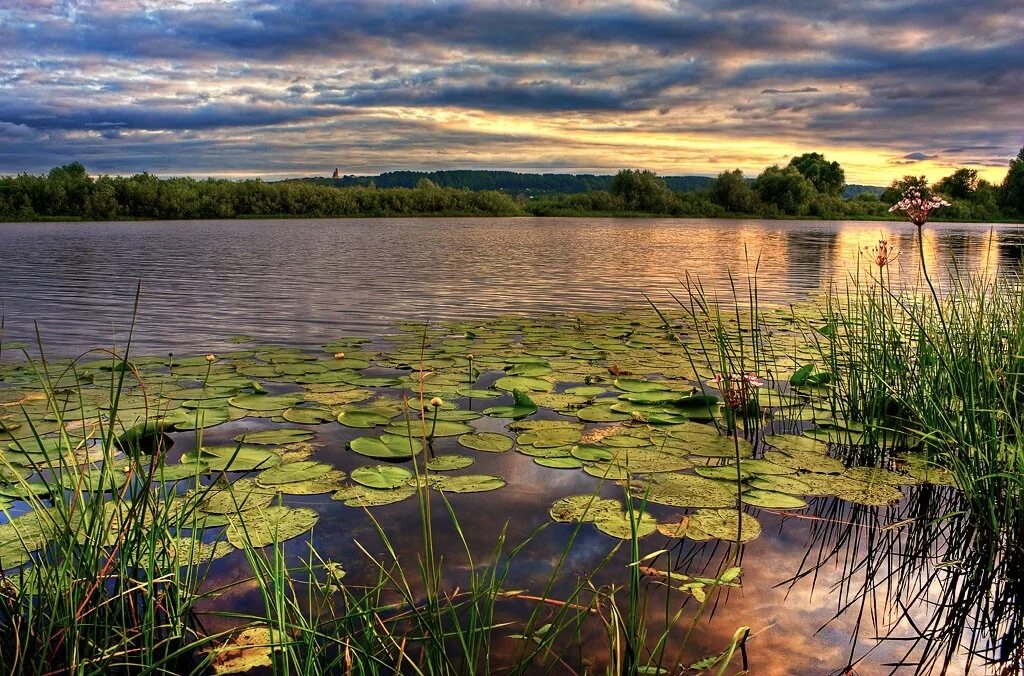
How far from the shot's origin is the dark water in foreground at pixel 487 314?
2402mm

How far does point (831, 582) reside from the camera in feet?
8.57

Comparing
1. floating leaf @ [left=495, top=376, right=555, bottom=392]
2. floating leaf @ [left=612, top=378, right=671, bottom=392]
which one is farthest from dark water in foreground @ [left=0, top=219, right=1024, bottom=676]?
floating leaf @ [left=612, top=378, right=671, bottom=392]

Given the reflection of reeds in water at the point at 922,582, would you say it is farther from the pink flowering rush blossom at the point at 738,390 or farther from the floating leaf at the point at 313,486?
the floating leaf at the point at 313,486

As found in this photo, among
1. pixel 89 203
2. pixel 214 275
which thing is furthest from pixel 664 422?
pixel 89 203

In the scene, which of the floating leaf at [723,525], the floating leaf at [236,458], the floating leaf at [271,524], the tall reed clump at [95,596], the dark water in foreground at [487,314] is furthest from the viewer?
the floating leaf at [236,458]

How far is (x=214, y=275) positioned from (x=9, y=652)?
13791mm

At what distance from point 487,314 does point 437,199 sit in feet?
184

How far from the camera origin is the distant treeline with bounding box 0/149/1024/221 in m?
50.7

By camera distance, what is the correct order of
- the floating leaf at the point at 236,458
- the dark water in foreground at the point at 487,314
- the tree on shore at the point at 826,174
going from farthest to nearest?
1. the tree on shore at the point at 826,174
2. the floating leaf at the point at 236,458
3. the dark water in foreground at the point at 487,314

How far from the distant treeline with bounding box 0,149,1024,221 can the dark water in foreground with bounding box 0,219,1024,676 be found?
2912cm

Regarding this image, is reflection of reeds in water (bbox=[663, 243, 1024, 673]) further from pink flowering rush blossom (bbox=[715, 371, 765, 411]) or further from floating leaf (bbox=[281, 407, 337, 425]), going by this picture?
floating leaf (bbox=[281, 407, 337, 425])

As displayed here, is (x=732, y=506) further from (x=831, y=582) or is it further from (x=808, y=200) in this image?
(x=808, y=200)

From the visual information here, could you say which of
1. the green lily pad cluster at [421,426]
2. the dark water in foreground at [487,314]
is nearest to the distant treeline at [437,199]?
the dark water in foreground at [487,314]

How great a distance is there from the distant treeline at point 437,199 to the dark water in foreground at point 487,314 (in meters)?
29.1
